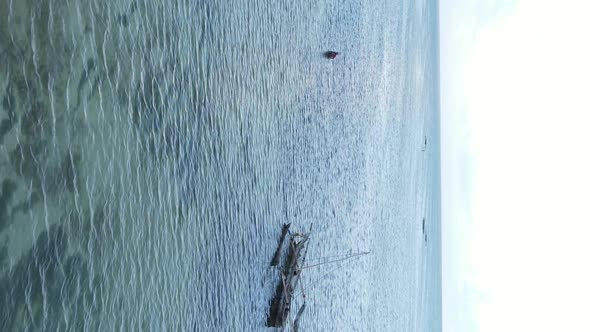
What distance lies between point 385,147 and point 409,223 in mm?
3276

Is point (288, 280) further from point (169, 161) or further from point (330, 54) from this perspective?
point (330, 54)

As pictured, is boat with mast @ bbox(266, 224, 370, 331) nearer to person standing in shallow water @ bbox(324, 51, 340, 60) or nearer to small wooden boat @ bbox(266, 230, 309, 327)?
small wooden boat @ bbox(266, 230, 309, 327)

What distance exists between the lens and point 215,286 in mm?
4551

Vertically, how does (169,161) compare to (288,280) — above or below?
above

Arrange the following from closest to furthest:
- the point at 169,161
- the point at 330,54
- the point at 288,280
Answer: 1. the point at 169,161
2. the point at 288,280
3. the point at 330,54

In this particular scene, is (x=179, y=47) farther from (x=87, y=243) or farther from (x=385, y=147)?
(x=385, y=147)

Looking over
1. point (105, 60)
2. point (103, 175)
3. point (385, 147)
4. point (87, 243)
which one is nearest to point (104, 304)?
point (87, 243)

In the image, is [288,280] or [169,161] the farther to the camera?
[288,280]

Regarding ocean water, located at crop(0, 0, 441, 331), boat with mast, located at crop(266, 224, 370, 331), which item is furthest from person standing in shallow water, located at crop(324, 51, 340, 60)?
boat with mast, located at crop(266, 224, 370, 331)

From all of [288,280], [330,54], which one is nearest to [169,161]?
[288,280]

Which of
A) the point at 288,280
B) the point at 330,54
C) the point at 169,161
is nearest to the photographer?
the point at 169,161

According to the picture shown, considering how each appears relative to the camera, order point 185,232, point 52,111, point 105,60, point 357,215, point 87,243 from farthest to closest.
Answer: point 357,215
point 185,232
point 105,60
point 87,243
point 52,111

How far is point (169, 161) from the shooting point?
13.3ft

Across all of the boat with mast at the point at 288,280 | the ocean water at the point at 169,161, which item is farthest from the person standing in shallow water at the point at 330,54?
the boat with mast at the point at 288,280
